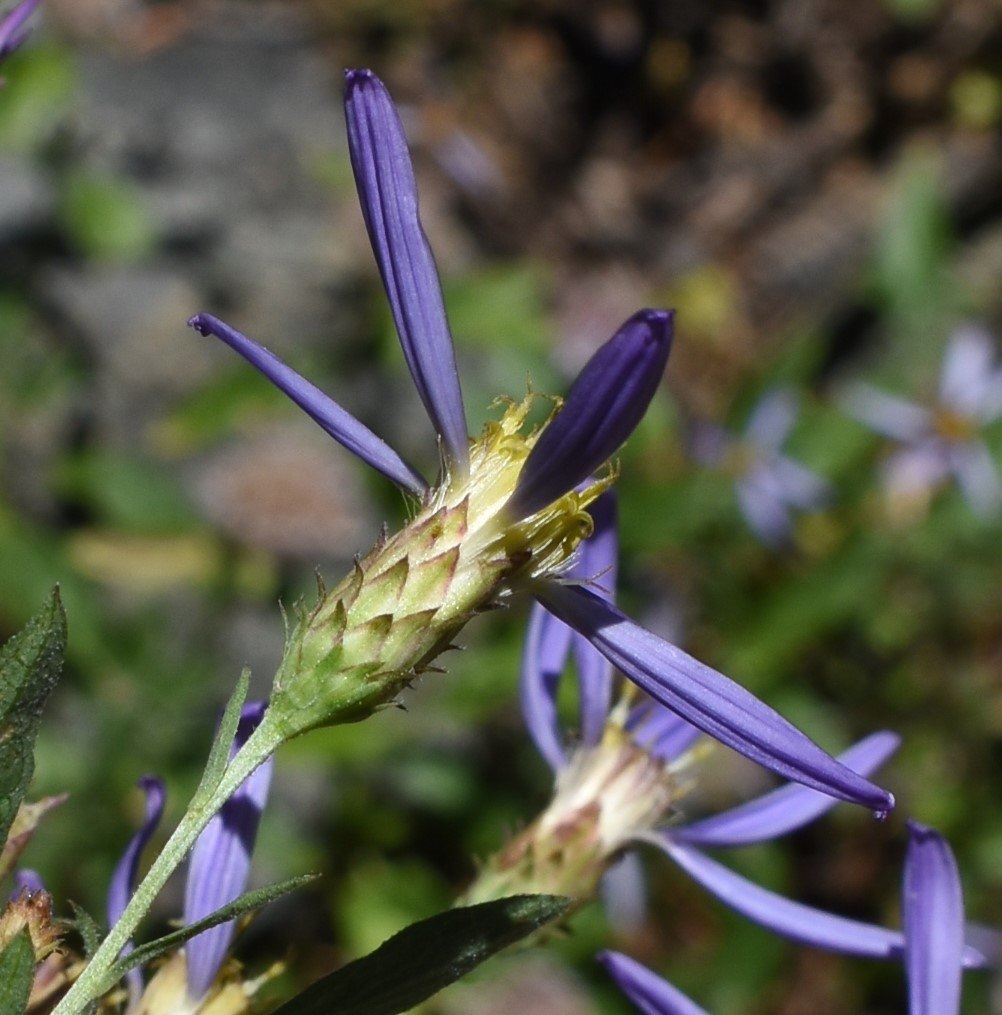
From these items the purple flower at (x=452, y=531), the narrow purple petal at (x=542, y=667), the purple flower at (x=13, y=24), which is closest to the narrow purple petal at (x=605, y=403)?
the purple flower at (x=452, y=531)

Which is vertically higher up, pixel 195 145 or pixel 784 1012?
pixel 195 145

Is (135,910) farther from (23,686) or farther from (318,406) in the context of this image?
(318,406)

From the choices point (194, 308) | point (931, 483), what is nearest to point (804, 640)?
point (931, 483)

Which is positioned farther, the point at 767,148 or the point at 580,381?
the point at 767,148

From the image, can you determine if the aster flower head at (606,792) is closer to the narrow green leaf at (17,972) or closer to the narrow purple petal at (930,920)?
the narrow purple petal at (930,920)

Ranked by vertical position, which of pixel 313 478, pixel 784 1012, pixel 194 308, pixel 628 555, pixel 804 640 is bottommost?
pixel 784 1012

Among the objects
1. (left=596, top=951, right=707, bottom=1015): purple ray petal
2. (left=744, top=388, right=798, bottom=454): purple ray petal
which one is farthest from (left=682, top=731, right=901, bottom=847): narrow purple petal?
(left=744, top=388, right=798, bottom=454): purple ray petal

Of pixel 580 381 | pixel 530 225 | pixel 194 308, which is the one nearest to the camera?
pixel 580 381

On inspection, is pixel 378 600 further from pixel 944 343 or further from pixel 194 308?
pixel 944 343
